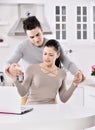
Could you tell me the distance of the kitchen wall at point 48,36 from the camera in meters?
4.37

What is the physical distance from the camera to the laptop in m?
2.19

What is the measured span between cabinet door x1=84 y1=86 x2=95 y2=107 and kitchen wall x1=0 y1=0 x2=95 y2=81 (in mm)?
596

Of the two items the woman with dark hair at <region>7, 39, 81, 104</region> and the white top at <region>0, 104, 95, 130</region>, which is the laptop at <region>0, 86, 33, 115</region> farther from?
the woman with dark hair at <region>7, 39, 81, 104</region>

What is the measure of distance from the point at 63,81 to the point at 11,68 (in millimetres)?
466

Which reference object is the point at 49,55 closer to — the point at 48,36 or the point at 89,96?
the point at 89,96

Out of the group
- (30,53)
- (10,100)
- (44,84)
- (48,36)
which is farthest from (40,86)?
(48,36)

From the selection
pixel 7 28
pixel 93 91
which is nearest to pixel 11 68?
pixel 93 91

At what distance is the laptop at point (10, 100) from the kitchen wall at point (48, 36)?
216cm

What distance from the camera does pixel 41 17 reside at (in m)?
4.49

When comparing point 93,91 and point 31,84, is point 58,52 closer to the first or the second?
point 31,84

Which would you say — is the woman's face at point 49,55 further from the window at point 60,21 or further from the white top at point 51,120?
the window at point 60,21

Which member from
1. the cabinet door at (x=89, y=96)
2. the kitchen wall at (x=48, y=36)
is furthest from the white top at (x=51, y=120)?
the kitchen wall at (x=48, y=36)

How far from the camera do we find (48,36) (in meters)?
4.57

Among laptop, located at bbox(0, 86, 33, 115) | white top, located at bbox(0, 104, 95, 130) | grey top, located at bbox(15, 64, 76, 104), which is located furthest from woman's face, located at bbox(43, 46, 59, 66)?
laptop, located at bbox(0, 86, 33, 115)
